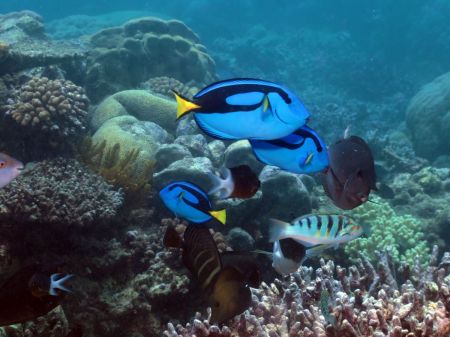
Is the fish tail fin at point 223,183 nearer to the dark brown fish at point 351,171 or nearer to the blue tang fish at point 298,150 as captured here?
the blue tang fish at point 298,150

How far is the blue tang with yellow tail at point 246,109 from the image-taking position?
6.29 ft

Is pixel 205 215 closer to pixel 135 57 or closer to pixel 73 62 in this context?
pixel 73 62

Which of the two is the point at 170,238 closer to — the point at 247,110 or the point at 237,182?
the point at 237,182

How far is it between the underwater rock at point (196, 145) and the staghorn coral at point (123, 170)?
1.20 metres

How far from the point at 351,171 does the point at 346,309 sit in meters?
1.30

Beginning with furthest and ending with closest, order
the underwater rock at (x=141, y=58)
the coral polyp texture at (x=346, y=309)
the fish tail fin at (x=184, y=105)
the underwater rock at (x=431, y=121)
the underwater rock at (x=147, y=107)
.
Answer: the underwater rock at (x=431, y=121) → the underwater rock at (x=141, y=58) → the underwater rock at (x=147, y=107) → the coral polyp texture at (x=346, y=309) → the fish tail fin at (x=184, y=105)

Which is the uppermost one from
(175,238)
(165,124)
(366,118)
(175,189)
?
(175,189)

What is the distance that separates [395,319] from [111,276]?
9.38 ft

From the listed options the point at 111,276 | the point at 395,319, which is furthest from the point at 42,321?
the point at 395,319

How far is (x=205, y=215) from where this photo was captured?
3.17 m

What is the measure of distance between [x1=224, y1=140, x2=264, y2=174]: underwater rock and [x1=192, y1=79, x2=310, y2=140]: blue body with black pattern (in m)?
4.83

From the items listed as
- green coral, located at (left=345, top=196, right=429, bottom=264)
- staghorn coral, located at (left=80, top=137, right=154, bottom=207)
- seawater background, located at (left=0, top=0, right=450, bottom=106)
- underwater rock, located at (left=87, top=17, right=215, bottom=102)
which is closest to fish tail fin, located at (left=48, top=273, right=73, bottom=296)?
staghorn coral, located at (left=80, top=137, right=154, bottom=207)

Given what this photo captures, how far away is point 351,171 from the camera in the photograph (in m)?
2.20

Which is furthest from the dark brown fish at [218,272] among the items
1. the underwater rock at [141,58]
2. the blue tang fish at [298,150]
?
the underwater rock at [141,58]
